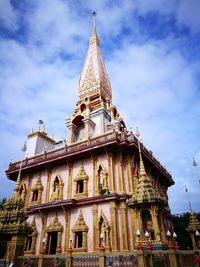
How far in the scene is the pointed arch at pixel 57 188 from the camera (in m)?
20.2

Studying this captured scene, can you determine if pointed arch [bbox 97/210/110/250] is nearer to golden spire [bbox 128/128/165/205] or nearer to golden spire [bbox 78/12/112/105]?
golden spire [bbox 128/128/165/205]

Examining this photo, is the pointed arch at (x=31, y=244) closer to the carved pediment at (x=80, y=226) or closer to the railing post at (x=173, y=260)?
the carved pediment at (x=80, y=226)

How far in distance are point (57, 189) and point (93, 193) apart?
397 centimetres

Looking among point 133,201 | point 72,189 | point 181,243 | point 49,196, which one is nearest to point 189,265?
point 133,201

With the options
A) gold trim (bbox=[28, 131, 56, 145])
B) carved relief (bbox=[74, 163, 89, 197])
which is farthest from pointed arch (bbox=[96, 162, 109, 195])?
gold trim (bbox=[28, 131, 56, 145])

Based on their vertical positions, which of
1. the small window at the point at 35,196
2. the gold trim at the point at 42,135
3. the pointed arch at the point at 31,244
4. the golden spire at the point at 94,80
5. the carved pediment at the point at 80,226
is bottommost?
the pointed arch at the point at 31,244

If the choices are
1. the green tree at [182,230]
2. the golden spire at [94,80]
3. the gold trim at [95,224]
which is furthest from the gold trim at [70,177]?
the green tree at [182,230]

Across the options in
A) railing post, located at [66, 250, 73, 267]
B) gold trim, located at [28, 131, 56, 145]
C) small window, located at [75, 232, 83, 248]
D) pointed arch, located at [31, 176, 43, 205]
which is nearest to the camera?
railing post, located at [66, 250, 73, 267]

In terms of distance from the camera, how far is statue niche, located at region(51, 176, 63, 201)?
66.4 feet

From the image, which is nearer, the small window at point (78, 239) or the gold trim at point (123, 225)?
the gold trim at point (123, 225)

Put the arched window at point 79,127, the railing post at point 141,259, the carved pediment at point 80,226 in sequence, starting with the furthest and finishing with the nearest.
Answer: the arched window at point 79,127 → the carved pediment at point 80,226 → the railing post at point 141,259

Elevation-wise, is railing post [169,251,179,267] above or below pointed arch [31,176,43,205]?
below

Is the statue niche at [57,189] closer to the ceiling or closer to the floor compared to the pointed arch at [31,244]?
closer to the ceiling

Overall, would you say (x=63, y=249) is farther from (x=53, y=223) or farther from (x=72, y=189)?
(x=72, y=189)
